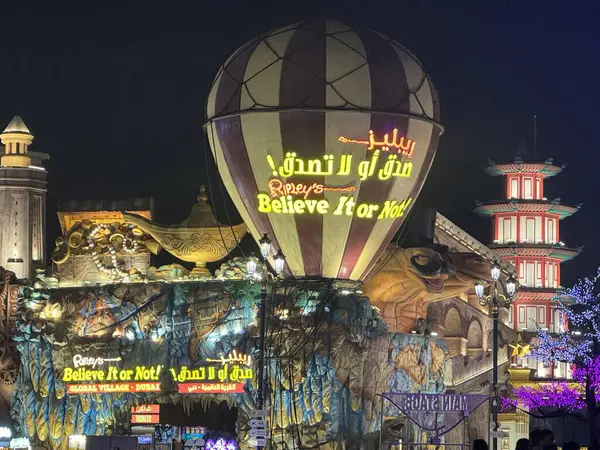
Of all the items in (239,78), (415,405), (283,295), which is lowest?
(415,405)

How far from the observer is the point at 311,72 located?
54.2 m

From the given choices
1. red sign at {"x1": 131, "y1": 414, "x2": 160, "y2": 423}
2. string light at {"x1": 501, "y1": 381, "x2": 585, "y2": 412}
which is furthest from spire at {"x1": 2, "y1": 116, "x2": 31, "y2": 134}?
string light at {"x1": 501, "y1": 381, "x2": 585, "y2": 412}

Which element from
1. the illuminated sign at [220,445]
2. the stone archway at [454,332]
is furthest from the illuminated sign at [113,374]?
the stone archway at [454,332]

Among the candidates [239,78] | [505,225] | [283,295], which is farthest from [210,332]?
[505,225]

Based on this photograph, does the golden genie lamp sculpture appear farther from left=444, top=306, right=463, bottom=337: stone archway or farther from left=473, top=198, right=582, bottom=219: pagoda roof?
left=473, top=198, right=582, bottom=219: pagoda roof

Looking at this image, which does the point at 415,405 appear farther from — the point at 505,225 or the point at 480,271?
the point at 505,225

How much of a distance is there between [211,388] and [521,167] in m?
51.6

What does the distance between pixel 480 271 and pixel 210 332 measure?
14231 millimetres

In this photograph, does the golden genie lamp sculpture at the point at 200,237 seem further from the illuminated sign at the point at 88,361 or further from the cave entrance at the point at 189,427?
the cave entrance at the point at 189,427

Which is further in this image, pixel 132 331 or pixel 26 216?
pixel 26 216

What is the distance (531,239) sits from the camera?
10294 cm

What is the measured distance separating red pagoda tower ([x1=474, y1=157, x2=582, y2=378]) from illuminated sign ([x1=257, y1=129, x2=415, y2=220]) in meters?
47.3

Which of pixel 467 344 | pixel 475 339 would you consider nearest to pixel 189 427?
pixel 467 344

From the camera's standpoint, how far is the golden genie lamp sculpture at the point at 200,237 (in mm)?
57812
